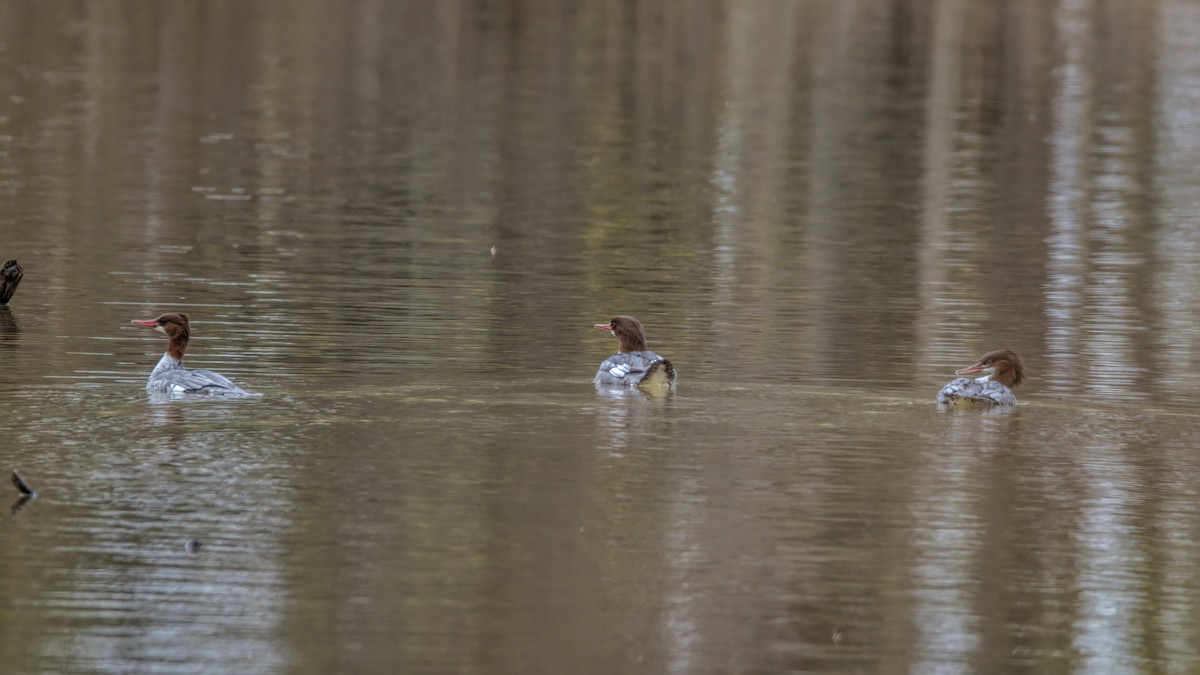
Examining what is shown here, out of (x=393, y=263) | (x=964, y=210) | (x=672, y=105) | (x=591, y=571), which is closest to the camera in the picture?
(x=591, y=571)

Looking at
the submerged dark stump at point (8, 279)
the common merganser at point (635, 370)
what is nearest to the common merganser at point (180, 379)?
the common merganser at point (635, 370)

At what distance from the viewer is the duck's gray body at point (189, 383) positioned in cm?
1474

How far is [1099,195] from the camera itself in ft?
106

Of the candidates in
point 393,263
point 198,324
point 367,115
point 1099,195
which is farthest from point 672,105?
point 198,324

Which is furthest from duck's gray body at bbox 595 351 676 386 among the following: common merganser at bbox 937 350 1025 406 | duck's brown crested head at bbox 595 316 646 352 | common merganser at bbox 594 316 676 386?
common merganser at bbox 937 350 1025 406

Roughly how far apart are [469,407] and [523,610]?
477 centimetres

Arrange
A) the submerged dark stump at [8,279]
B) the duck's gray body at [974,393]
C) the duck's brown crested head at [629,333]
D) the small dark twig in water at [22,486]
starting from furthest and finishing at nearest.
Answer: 1. the submerged dark stump at [8,279]
2. the duck's brown crested head at [629,333]
3. the duck's gray body at [974,393]
4. the small dark twig in water at [22,486]

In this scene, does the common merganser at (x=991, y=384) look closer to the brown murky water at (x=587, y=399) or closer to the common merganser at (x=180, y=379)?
the brown murky water at (x=587, y=399)

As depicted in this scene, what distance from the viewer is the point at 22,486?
11852mm

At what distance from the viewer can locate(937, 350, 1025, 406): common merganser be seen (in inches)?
599

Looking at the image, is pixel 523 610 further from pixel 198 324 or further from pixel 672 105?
pixel 672 105

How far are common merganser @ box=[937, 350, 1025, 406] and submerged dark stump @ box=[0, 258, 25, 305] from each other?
29.4 ft

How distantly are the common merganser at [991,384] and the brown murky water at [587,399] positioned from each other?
206mm

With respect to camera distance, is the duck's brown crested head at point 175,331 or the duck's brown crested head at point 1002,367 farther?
the duck's brown crested head at point 1002,367
